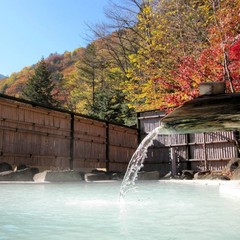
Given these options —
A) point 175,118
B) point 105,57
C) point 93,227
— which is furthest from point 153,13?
point 93,227

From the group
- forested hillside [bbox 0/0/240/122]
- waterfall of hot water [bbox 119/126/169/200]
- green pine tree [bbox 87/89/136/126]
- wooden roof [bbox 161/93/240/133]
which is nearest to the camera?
wooden roof [bbox 161/93/240/133]

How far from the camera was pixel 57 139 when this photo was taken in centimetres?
1355

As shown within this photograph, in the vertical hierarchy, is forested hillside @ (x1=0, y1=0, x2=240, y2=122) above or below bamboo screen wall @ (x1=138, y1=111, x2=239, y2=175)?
above

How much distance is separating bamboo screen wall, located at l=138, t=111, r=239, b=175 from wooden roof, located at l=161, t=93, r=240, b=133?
11.0 m

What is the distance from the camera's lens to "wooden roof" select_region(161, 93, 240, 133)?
379 centimetres

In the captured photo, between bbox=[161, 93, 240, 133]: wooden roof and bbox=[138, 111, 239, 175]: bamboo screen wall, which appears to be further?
bbox=[138, 111, 239, 175]: bamboo screen wall

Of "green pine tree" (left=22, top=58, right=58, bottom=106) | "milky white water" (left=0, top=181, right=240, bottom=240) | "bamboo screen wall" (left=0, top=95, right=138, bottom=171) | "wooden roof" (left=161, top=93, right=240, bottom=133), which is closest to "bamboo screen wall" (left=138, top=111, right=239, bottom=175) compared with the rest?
"bamboo screen wall" (left=0, top=95, right=138, bottom=171)

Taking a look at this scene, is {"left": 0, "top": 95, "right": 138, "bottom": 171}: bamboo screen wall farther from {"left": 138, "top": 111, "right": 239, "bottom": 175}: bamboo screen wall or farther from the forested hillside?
the forested hillside

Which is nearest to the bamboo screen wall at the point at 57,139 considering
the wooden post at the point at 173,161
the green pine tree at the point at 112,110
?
the wooden post at the point at 173,161

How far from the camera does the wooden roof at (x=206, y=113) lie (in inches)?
149

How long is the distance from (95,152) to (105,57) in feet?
64.0

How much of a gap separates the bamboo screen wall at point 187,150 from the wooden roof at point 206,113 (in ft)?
36.0

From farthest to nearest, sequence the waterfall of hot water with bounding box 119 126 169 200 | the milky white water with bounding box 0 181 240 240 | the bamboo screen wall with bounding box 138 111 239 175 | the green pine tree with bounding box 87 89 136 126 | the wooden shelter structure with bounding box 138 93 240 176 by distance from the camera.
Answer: the green pine tree with bounding box 87 89 136 126 < the bamboo screen wall with bounding box 138 111 239 175 < the wooden shelter structure with bounding box 138 93 240 176 < the waterfall of hot water with bounding box 119 126 169 200 < the milky white water with bounding box 0 181 240 240

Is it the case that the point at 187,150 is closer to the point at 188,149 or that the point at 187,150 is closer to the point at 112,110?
the point at 188,149
